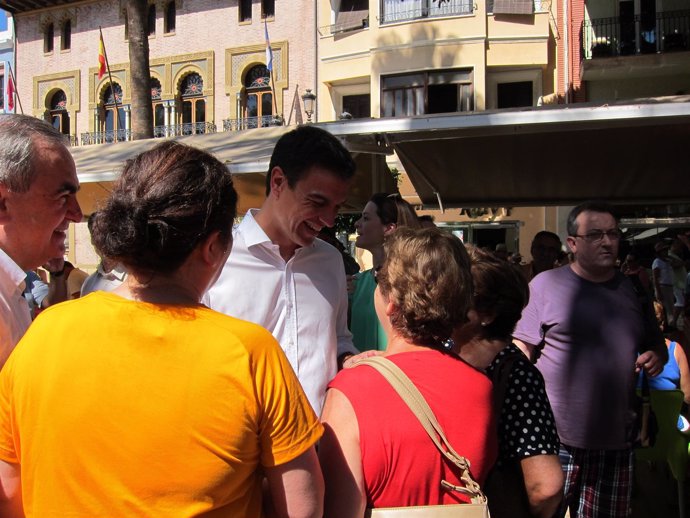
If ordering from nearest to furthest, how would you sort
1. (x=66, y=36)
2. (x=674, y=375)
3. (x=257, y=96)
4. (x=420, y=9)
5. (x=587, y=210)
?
(x=587, y=210)
(x=674, y=375)
(x=420, y=9)
(x=257, y=96)
(x=66, y=36)

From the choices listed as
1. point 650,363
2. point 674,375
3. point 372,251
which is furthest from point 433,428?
point 674,375

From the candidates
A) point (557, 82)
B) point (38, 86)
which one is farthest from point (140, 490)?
point (38, 86)

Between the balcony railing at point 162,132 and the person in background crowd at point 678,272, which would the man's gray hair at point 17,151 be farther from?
the balcony railing at point 162,132

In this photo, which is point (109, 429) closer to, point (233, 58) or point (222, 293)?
point (222, 293)

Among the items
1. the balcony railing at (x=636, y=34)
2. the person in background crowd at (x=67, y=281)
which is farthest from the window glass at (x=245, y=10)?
the person in background crowd at (x=67, y=281)

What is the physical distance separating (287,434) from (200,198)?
0.48 metres

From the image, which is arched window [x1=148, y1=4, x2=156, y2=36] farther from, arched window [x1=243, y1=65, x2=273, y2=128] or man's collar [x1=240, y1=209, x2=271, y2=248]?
man's collar [x1=240, y1=209, x2=271, y2=248]

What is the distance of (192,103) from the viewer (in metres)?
19.5

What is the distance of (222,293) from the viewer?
76.7 inches

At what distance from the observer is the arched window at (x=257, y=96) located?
18.4m

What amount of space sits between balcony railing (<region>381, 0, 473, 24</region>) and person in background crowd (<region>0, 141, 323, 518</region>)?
50.8 feet

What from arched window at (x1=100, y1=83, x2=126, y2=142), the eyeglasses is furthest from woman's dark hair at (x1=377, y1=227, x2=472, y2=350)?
arched window at (x1=100, y1=83, x2=126, y2=142)

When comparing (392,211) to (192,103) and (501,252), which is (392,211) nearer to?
(501,252)

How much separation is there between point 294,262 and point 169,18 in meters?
20.5
